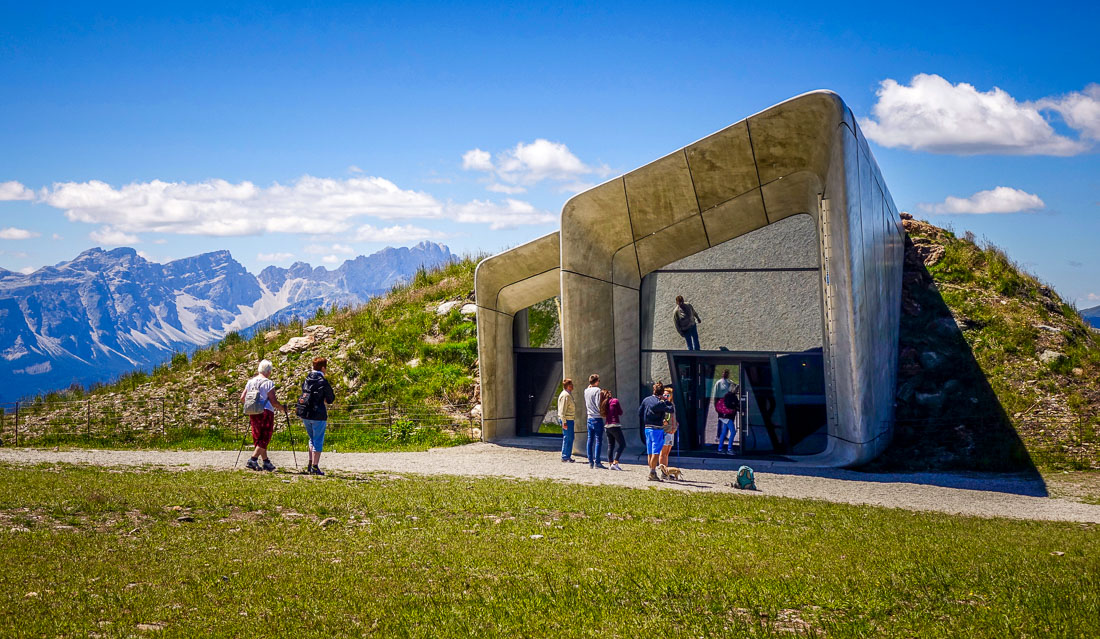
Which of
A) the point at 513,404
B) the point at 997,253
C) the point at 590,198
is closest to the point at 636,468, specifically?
the point at 590,198

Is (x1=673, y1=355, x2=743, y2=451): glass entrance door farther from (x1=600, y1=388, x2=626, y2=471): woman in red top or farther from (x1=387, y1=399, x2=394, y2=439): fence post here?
(x1=387, y1=399, x2=394, y2=439): fence post

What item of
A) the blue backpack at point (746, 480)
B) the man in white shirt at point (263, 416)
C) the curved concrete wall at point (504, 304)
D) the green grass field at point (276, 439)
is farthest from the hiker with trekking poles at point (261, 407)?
the curved concrete wall at point (504, 304)

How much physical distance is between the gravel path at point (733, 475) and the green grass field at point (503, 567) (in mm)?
2109

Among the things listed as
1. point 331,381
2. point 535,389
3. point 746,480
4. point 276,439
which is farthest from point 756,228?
point 331,381

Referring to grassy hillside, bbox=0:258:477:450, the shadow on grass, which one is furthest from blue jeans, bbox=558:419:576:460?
grassy hillside, bbox=0:258:477:450

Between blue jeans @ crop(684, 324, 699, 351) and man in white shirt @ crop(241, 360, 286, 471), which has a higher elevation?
blue jeans @ crop(684, 324, 699, 351)

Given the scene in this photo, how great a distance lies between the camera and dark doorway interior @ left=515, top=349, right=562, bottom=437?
2561 cm

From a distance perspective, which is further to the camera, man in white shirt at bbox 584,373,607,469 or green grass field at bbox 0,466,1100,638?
man in white shirt at bbox 584,373,607,469

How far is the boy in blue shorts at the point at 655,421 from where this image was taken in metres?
15.3

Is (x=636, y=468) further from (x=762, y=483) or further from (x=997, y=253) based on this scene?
(x=997, y=253)

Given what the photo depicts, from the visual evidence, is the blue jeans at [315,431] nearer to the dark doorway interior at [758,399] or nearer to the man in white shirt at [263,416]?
the man in white shirt at [263,416]

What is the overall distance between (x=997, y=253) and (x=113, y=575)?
31.1 m

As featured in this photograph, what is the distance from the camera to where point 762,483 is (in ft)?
51.1

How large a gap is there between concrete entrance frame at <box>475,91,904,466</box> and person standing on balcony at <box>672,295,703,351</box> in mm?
979
